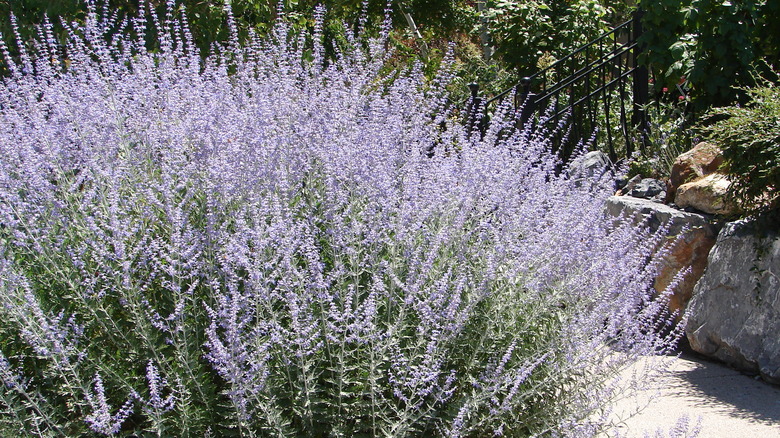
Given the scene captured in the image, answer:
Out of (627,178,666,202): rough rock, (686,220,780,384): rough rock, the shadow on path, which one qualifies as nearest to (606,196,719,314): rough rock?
(686,220,780,384): rough rock

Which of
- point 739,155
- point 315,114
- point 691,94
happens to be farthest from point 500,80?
point 315,114

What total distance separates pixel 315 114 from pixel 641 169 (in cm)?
316

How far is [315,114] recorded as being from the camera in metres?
3.73

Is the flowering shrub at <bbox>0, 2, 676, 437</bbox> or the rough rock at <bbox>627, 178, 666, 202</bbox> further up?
the flowering shrub at <bbox>0, 2, 676, 437</bbox>

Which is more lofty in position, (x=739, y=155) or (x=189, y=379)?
(x=739, y=155)

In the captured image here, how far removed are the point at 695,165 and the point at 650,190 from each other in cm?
50

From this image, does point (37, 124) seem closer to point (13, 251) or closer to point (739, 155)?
point (13, 251)

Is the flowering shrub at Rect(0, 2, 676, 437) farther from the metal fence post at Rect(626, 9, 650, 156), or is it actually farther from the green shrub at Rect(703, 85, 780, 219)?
the metal fence post at Rect(626, 9, 650, 156)

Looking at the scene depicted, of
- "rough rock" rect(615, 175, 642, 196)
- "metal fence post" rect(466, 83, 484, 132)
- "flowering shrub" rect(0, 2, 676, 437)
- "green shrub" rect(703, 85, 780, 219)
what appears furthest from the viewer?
"rough rock" rect(615, 175, 642, 196)

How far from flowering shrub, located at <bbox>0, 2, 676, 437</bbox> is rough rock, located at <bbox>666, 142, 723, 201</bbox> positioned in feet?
5.32

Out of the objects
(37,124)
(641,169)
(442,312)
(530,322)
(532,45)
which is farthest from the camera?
(532,45)

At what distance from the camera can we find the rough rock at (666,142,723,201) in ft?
16.5

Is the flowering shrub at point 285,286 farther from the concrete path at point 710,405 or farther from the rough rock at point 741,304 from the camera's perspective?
the rough rock at point 741,304

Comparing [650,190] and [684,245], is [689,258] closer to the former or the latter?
[684,245]
